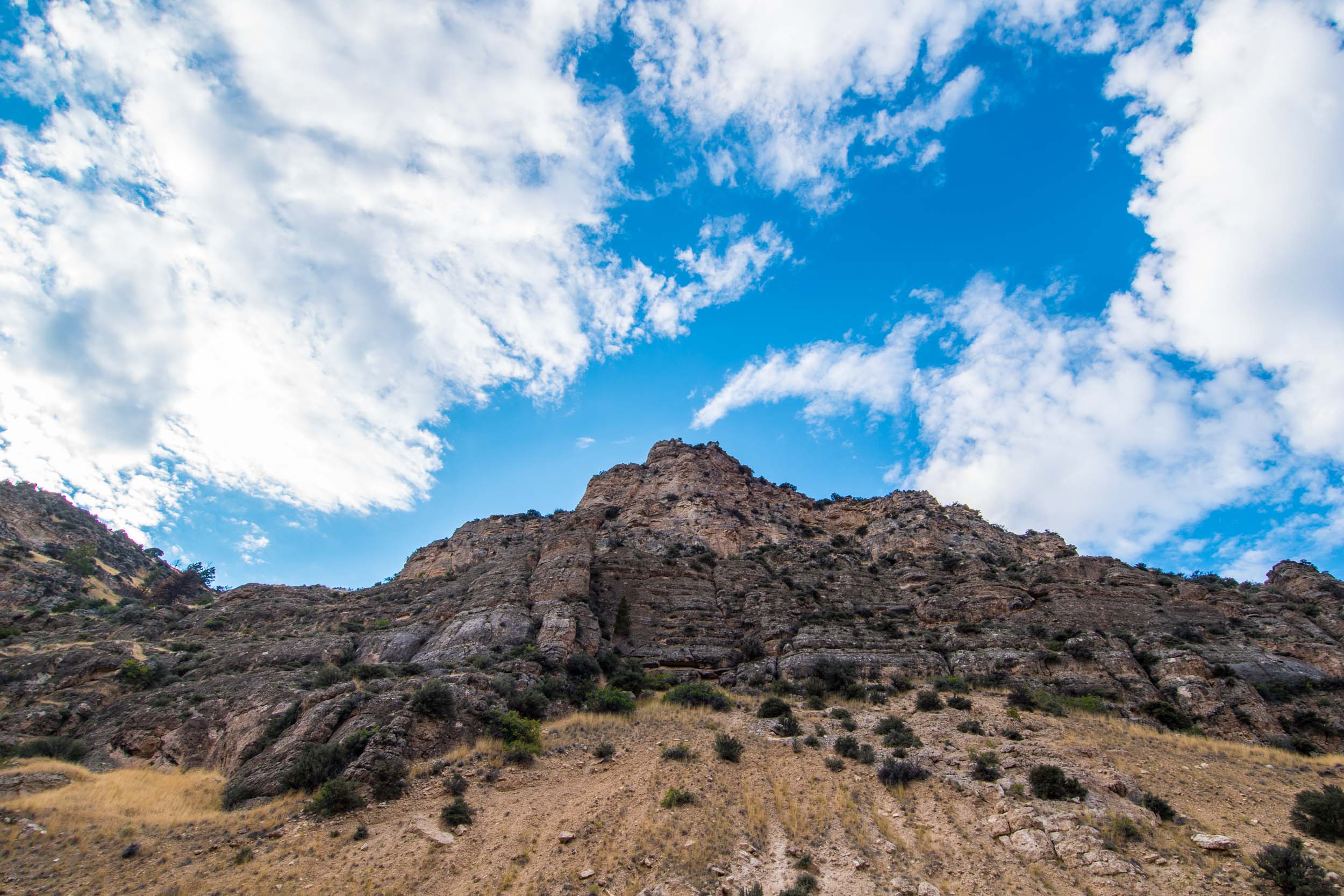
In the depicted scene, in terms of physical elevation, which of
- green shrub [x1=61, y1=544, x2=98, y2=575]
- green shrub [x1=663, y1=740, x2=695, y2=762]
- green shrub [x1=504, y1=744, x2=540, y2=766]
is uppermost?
green shrub [x1=61, y1=544, x2=98, y2=575]

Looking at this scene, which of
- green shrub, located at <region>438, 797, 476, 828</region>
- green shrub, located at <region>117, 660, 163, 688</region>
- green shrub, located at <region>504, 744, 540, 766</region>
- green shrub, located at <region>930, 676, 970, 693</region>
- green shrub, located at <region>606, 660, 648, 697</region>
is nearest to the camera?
green shrub, located at <region>438, 797, 476, 828</region>

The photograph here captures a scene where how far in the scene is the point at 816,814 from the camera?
15828 mm

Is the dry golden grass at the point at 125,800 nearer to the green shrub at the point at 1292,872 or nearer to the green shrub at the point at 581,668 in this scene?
the green shrub at the point at 581,668

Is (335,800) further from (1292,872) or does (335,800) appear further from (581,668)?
(1292,872)

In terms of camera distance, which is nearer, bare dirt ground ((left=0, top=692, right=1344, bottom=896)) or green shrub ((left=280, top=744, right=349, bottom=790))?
bare dirt ground ((left=0, top=692, right=1344, bottom=896))

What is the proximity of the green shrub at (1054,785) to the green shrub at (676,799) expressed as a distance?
9872mm

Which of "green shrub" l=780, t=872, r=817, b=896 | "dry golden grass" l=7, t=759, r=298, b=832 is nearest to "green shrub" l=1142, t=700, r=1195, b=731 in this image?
"green shrub" l=780, t=872, r=817, b=896

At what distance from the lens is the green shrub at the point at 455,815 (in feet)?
48.8

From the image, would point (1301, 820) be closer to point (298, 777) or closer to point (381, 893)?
point (381, 893)

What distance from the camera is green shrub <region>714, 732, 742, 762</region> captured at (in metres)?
19.7

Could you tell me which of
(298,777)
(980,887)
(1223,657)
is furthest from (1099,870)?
(1223,657)

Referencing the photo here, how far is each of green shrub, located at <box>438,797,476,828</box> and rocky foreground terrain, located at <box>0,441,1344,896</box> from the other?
37cm

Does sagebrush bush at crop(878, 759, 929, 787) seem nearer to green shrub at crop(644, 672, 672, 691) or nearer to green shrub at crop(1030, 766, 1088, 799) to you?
green shrub at crop(1030, 766, 1088, 799)

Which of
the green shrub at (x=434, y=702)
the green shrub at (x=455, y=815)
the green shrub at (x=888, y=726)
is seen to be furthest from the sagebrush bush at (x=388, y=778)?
the green shrub at (x=888, y=726)
